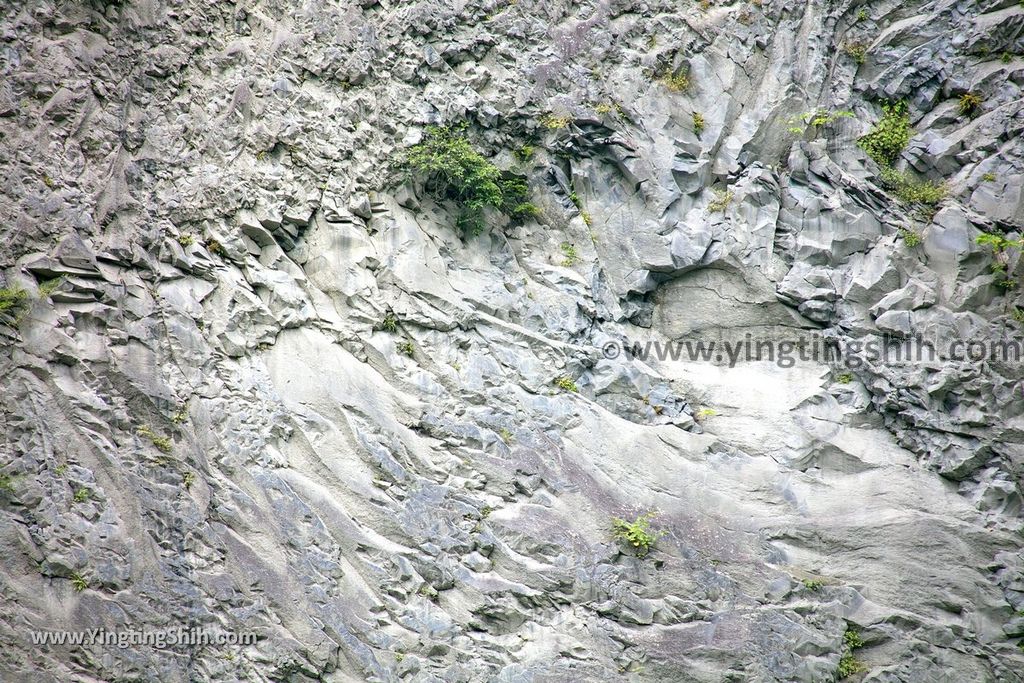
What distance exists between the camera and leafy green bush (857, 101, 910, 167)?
12367mm

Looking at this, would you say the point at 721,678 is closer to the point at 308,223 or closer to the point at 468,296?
the point at 468,296

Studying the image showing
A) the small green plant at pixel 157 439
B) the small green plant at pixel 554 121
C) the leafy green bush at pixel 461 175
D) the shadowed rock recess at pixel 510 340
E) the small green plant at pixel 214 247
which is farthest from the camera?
the small green plant at pixel 554 121

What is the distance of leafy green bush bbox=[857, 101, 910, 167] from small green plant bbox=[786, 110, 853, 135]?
0.52 m

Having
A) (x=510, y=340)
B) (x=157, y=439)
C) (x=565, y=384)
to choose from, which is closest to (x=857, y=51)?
(x=565, y=384)

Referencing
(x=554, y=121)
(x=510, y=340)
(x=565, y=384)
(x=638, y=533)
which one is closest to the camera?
(x=638, y=533)

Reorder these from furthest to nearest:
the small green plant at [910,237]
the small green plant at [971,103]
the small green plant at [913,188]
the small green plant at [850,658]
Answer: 1. the small green plant at [971,103]
2. the small green plant at [913,188]
3. the small green plant at [910,237]
4. the small green plant at [850,658]

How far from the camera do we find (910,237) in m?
11.6

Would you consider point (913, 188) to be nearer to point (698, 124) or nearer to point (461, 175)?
point (698, 124)

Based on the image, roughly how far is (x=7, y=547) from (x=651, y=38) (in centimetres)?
1193

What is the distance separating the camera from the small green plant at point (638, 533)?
10.5 m

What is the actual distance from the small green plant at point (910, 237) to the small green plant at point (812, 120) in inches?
84.8

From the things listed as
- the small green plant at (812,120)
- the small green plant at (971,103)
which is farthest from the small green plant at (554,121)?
the small green plant at (971,103)

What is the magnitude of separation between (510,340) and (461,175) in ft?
8.88

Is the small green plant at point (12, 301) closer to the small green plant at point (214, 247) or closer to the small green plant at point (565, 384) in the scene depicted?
the small green plant at point (214, 247)
